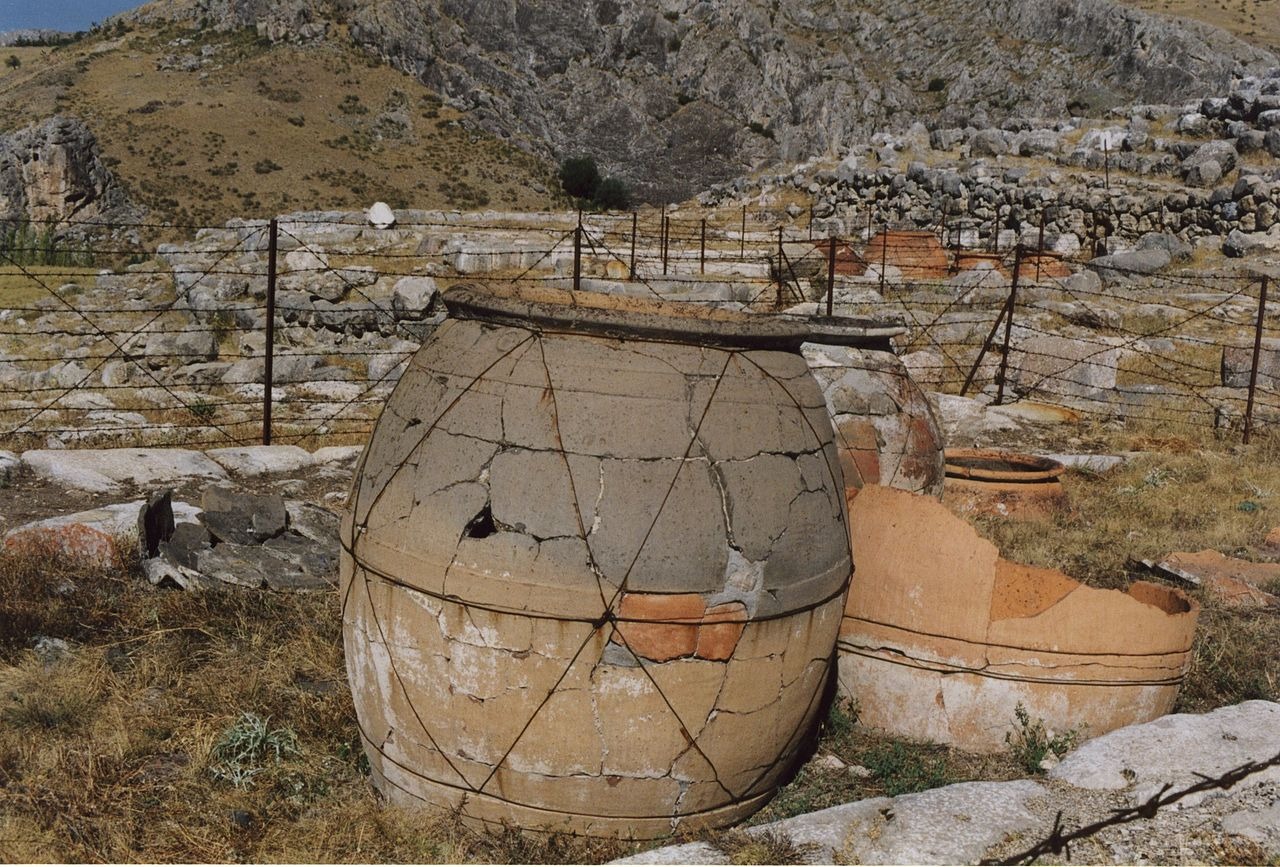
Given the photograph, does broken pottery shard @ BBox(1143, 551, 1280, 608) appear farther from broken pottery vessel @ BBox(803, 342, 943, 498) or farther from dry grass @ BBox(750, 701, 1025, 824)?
dry grass @ BBox(750, 701, 1025, 824)

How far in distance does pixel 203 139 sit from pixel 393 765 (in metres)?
51.6

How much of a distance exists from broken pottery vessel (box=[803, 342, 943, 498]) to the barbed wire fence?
2.74m

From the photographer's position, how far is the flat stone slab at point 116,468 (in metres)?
7.16

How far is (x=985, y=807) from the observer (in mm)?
3383

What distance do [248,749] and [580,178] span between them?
55779 millimetres

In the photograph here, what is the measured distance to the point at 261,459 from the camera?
819cm

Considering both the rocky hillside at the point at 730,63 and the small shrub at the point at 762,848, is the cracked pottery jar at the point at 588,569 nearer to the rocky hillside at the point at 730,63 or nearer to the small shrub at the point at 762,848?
the small shrub at the point at 762,848

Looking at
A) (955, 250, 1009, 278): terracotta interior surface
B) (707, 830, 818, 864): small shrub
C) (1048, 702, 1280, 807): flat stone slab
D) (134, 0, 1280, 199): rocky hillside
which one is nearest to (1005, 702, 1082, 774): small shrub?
(1048, 702, 1280, 807): flat stone slab

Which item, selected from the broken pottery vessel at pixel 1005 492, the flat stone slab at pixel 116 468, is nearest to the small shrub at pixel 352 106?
the flat stone slab at pixel 116 468

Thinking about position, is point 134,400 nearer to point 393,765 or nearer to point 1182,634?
point 393,765

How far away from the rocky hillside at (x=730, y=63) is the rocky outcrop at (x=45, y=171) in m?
30.5

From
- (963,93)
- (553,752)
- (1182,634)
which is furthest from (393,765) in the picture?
(963,93)

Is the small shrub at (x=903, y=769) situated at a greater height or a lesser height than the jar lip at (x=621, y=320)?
lesser

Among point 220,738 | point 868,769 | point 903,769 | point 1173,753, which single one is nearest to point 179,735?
point 220,738
